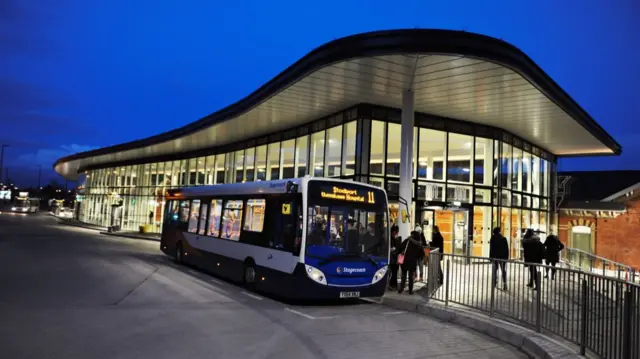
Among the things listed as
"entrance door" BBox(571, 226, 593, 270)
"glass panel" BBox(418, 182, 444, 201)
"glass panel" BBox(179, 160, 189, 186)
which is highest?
"glass panel" BBox(179, 160, 189, 186)

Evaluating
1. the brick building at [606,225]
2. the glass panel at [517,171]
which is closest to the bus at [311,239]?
the glass panel at [517,171]

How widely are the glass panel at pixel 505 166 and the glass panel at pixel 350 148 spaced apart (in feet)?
26.7

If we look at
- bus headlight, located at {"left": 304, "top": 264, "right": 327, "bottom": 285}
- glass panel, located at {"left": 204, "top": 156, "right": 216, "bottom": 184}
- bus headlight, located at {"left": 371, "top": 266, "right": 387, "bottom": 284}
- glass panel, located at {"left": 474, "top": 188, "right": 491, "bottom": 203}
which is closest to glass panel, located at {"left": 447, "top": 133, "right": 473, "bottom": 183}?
glass panel, located at {"left": 474, "top": 188, "right": 491, "bottom": 203}

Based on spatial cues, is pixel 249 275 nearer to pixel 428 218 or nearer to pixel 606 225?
pixel 428 218

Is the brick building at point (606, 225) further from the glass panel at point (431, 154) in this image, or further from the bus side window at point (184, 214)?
the bus side window at point (184, 214)

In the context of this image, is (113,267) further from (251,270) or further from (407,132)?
(407,132)

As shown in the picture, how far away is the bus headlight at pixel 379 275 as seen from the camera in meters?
11.6

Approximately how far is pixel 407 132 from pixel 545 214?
17.2 metres

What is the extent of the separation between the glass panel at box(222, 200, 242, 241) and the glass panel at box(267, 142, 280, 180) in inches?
485

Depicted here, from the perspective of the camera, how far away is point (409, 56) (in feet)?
43.4

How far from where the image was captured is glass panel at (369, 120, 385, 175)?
19.8 metres

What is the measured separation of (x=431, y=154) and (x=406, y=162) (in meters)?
5.80

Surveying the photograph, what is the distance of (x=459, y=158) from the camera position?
22.1 metres

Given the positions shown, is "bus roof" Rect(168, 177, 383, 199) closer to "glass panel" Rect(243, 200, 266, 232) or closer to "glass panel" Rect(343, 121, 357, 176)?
"glass panel" Rect(243, 200, 266, 232)
